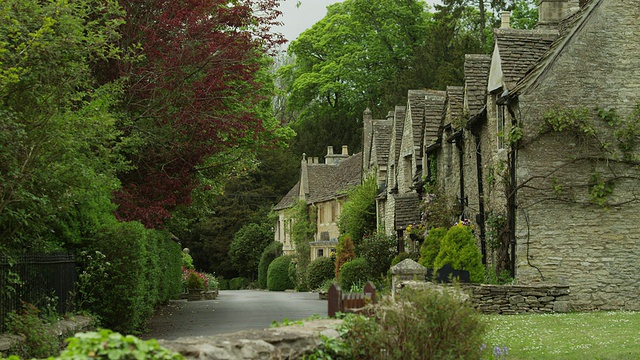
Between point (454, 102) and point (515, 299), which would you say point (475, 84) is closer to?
point (454, 102)

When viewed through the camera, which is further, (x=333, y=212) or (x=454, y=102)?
(x=333, y=212)

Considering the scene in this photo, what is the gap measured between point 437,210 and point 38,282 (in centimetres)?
1790

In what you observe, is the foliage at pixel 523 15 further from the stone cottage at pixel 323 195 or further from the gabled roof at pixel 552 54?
the gabled roof at pixel 552 54

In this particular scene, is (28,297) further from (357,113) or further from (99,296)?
(357,113)

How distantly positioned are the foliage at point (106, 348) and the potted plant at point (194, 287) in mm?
34571

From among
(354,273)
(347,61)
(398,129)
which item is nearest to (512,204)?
(354,273)

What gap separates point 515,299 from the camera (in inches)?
790

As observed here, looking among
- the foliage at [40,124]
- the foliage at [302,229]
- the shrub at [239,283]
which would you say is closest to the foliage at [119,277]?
the foliage at [40,124]

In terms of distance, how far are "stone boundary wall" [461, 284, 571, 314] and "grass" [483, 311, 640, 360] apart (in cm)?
143

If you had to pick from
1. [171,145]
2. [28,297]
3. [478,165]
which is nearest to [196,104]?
[171,145]

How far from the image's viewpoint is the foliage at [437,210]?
28883 mm

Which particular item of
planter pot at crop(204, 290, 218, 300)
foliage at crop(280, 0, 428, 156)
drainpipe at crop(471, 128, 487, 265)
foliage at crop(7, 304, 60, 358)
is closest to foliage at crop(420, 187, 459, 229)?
drainpipe at crop(471, 128, 487, 265)

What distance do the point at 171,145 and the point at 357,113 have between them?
47.7 meters

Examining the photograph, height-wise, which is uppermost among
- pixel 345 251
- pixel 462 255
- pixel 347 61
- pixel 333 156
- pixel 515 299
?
pixel 347 61
